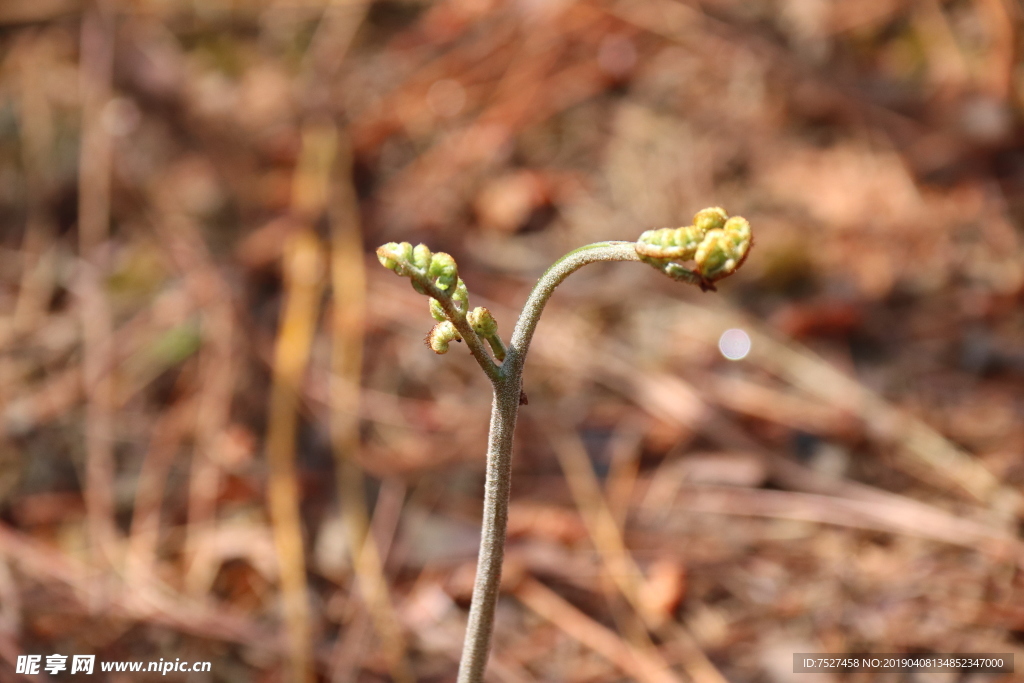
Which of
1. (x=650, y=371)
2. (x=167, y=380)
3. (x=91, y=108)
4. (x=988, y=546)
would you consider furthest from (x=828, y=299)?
(x=91, y=108)

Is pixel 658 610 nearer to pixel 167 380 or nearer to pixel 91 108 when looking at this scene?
pixel 167 380

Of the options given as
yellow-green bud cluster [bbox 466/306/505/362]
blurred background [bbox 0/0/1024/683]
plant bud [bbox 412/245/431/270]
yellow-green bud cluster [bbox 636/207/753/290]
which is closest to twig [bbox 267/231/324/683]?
blurred background [bbox 0/0/1024/683]

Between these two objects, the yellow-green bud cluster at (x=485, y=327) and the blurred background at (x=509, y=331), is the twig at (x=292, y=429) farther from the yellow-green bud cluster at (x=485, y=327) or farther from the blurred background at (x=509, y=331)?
the yellow-green bud cluster at (x=485, y=327)

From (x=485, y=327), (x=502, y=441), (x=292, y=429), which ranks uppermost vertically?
(x=292, y=429)

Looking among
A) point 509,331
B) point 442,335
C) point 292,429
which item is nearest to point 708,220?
point 442,335

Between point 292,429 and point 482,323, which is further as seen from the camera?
point 292,429

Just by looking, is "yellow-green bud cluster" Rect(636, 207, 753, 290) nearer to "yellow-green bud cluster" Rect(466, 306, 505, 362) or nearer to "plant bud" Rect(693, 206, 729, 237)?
"plant bud" Rect(693, 206, 729, 237)

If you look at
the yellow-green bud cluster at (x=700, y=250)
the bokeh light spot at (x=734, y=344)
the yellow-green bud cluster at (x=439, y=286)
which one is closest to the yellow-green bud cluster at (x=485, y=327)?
the yellow-green bud cluster at (x=439, y=286)

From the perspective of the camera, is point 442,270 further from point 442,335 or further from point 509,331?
point 509,331
